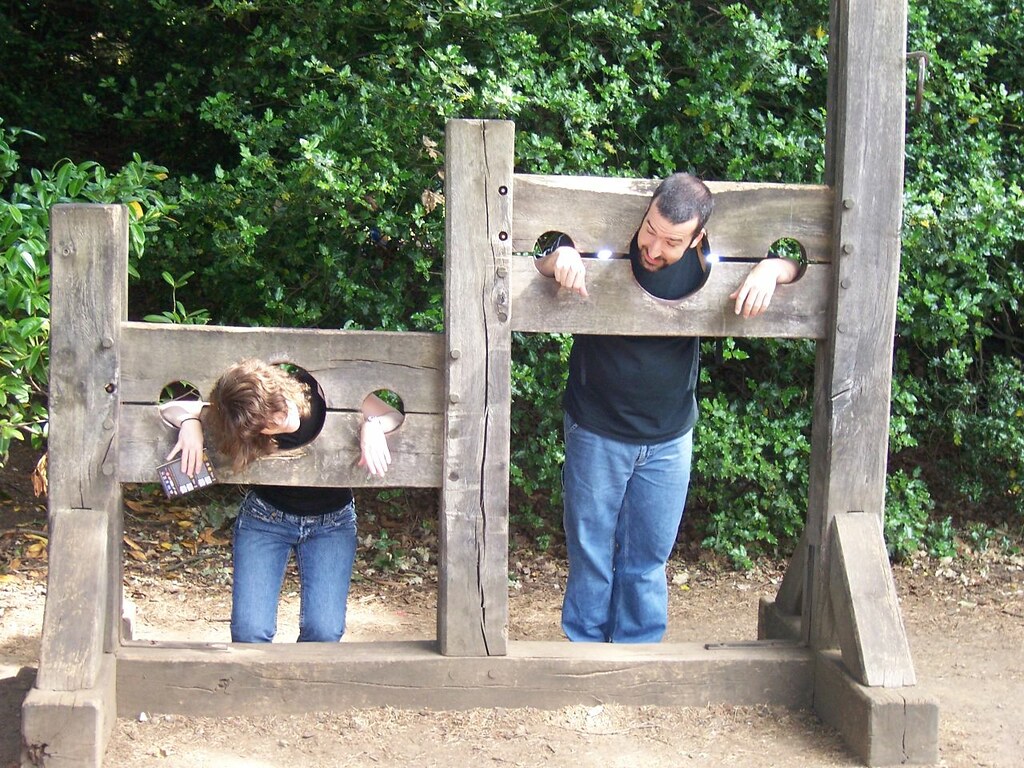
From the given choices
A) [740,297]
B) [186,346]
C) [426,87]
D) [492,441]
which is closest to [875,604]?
[740,297]

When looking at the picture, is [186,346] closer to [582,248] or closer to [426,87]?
[582,248]

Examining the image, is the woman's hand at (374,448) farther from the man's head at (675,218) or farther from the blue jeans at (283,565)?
the man's head at (675,218)

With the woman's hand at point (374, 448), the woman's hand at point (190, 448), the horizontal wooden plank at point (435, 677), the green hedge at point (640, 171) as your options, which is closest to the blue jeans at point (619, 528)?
the horizontal wooden plank at point (435, 677)

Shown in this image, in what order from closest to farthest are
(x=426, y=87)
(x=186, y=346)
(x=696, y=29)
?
(x=186, y=346)
(x=426, y=87)
(x=696, y=29)

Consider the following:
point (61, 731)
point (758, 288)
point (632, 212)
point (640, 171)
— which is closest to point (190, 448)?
point (61, 731)

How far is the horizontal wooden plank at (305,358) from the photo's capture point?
3277mm

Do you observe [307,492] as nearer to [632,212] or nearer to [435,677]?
[435,677]

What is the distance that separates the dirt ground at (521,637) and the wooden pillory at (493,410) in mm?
87

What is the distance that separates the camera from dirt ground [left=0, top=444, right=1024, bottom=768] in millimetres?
3195

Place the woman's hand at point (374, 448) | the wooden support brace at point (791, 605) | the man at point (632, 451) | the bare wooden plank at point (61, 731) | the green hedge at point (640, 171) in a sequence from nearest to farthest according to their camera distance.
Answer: the bare wooden plank at point (61, 731) → the woman's hand at point (374, 448) → the man at point (632, 451) → the wooden support brace at point (791, 605) → the green hedge at point (640, 171)

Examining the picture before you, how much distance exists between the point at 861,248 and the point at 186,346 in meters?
1.96

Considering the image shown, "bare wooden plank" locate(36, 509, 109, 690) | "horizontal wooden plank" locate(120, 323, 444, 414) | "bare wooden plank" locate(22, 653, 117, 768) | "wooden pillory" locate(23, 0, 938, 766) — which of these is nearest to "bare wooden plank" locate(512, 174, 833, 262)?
"wooden pillory" locate(23, 0, 938, 766)

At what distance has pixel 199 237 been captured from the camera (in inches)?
223

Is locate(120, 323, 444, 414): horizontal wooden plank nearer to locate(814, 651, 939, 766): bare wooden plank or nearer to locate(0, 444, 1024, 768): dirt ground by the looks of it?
locate(0, 444, 1024, 768): dirt ground
